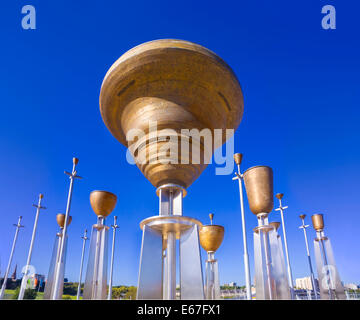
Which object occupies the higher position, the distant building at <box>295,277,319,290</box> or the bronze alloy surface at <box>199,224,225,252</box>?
the distant building at <box>295,277,319,290</box>

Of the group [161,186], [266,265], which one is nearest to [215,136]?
[161,186]

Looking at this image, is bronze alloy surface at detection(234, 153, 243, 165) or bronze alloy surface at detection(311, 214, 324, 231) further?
bronze alloy surface at detection(311, 214, 324, 231)

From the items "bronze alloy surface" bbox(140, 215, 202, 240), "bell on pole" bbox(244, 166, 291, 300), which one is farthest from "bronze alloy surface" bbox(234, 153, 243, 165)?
"bronze alloy surface" bbox(140, 215, 202, 240)

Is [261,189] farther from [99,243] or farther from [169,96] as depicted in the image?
[99,243]

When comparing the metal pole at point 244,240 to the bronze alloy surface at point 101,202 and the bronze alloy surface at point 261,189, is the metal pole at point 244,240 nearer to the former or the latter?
the bronze alloy surface at point 261,189

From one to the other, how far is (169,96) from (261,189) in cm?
485

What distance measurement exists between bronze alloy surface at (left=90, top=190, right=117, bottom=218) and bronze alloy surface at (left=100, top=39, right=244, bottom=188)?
598 centimetres

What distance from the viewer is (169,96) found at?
7391mm

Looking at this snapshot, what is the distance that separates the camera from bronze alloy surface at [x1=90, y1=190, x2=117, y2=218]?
42.8ft

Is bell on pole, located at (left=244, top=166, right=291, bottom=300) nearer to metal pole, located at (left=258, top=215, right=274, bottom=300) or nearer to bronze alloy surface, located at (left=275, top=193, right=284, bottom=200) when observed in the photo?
metal pole, located at (left=258, top=215, right=274, bottom=300)

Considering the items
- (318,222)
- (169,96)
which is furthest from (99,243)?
(318,222)

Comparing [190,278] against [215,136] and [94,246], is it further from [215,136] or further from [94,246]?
[94,246]

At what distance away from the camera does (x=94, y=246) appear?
12609mm
